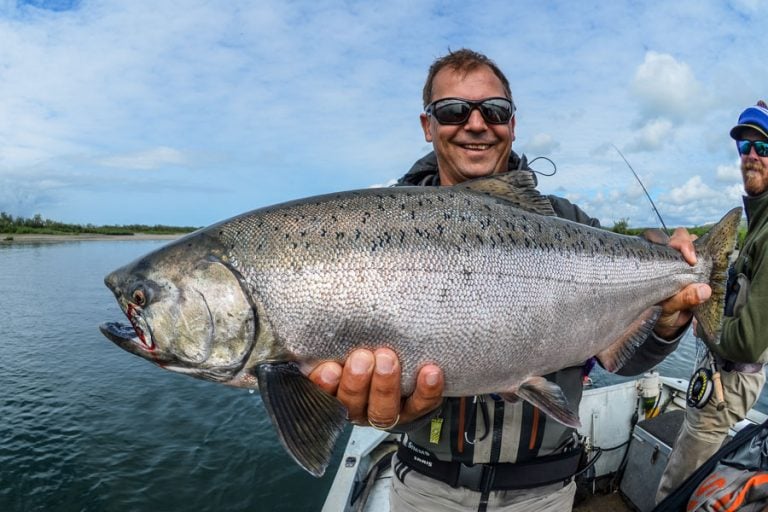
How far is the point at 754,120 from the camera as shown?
16.1 ft

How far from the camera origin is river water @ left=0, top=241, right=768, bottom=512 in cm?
912

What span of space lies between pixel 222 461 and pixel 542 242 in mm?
9936

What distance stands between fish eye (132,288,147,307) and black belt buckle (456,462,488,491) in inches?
76.6

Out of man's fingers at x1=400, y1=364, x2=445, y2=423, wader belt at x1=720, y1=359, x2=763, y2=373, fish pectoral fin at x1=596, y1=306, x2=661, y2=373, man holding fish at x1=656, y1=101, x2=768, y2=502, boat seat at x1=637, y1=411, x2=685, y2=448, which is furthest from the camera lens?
boat seat at x1=637, y1=411, x2=685, y2=448

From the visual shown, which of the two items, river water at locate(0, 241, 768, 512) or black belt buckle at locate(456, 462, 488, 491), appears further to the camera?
river water at locate(0, 241, 768, 512)

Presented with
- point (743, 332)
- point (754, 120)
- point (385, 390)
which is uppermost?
point (754, 120)

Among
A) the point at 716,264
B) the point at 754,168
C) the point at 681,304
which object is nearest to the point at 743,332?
the point at 716,264

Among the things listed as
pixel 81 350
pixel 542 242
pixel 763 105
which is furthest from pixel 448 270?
pixel 81 350

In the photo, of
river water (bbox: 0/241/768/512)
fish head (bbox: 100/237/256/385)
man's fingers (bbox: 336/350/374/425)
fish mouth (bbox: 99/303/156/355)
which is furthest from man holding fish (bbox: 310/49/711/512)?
river water (bbox: 0/241/768/512)

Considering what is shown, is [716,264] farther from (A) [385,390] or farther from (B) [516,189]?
(A) [385,390]

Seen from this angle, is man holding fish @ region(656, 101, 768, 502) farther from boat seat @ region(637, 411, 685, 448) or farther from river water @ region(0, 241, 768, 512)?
river water @ region(0, 241, 768, 512)

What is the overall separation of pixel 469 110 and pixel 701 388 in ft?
12.9

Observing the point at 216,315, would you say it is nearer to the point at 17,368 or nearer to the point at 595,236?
the point at 595,236

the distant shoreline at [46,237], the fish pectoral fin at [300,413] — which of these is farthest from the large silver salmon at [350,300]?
the distant shoreline at [46,237]
